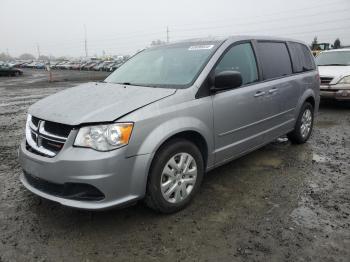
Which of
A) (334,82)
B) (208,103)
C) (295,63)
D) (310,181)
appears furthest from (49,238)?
(334,82)

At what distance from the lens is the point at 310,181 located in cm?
430

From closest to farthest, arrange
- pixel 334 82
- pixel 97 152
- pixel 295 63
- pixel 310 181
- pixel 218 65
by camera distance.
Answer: pixel 97 152
pixel 218 65
pixel 310 181
pixel 295 63
pixel 334 82

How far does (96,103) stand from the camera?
10.7 feet

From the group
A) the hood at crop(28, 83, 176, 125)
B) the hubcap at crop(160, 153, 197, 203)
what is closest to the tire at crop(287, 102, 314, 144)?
the hubcap at crop(160, 153, 197, 203)

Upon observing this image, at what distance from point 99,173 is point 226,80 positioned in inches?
65.5

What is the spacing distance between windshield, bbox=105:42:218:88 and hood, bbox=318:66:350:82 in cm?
635

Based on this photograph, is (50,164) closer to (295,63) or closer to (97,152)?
(97,152)

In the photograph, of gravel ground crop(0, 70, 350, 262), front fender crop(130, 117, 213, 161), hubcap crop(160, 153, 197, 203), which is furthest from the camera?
hubcap crop(160, 153, 197, 203)

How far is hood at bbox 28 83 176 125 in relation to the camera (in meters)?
2.97

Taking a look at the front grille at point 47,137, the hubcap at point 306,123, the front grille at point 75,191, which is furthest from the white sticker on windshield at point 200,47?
the hubcap at point 306,123

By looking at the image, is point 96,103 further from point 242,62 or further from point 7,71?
point 7,71

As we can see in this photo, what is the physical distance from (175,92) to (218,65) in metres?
0.76

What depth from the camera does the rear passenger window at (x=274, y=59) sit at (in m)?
4.61

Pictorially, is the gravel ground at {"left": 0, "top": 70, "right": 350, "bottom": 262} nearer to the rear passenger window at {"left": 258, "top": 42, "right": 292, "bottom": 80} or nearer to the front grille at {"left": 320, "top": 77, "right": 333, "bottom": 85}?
the rear passenger window at {"left": 258, "top": 42, "right": 292, "bottom": 80}
